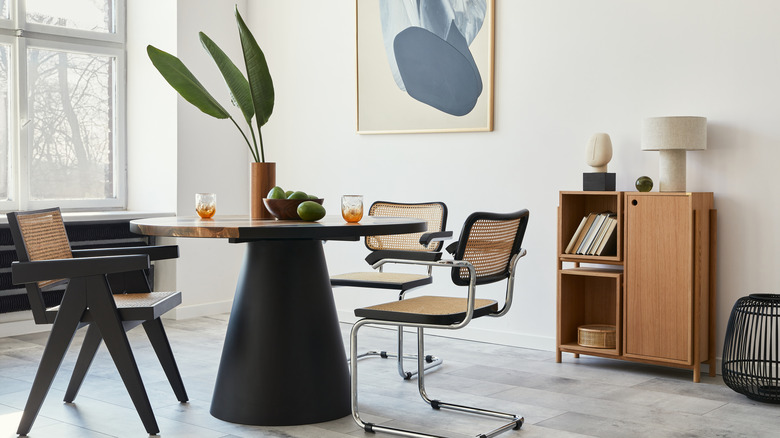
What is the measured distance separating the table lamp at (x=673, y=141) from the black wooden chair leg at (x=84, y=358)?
259 cm

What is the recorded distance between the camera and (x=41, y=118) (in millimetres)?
5227

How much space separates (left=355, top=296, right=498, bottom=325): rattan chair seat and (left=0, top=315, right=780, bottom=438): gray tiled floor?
45cm

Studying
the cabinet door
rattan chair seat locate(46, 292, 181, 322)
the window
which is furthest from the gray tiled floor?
the window

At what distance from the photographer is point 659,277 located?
12.6 feet

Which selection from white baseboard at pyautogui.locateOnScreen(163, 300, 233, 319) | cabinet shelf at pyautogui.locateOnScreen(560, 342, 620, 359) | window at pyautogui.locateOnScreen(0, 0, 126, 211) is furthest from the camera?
white baseboard at pyautogui.locateOnScreen(163, 300, 233, 319)

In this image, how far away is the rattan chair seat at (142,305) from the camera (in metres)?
2.88

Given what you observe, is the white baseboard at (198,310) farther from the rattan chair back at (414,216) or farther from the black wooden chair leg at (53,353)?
the black wooden chair leg at (53,353)

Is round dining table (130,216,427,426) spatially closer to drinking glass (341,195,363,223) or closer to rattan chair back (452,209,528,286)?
drinking glass (341,195,363,223)

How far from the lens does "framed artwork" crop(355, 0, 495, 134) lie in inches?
186

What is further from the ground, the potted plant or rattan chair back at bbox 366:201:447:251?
the potted plant

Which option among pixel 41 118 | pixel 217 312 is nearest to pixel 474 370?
pixel 217 312

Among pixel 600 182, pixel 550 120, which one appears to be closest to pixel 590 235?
pixel 600 182

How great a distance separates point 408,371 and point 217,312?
7.35 feet

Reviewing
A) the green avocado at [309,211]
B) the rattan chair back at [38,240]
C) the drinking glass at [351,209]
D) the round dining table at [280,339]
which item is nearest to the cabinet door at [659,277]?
the round dining table at [280,339]
